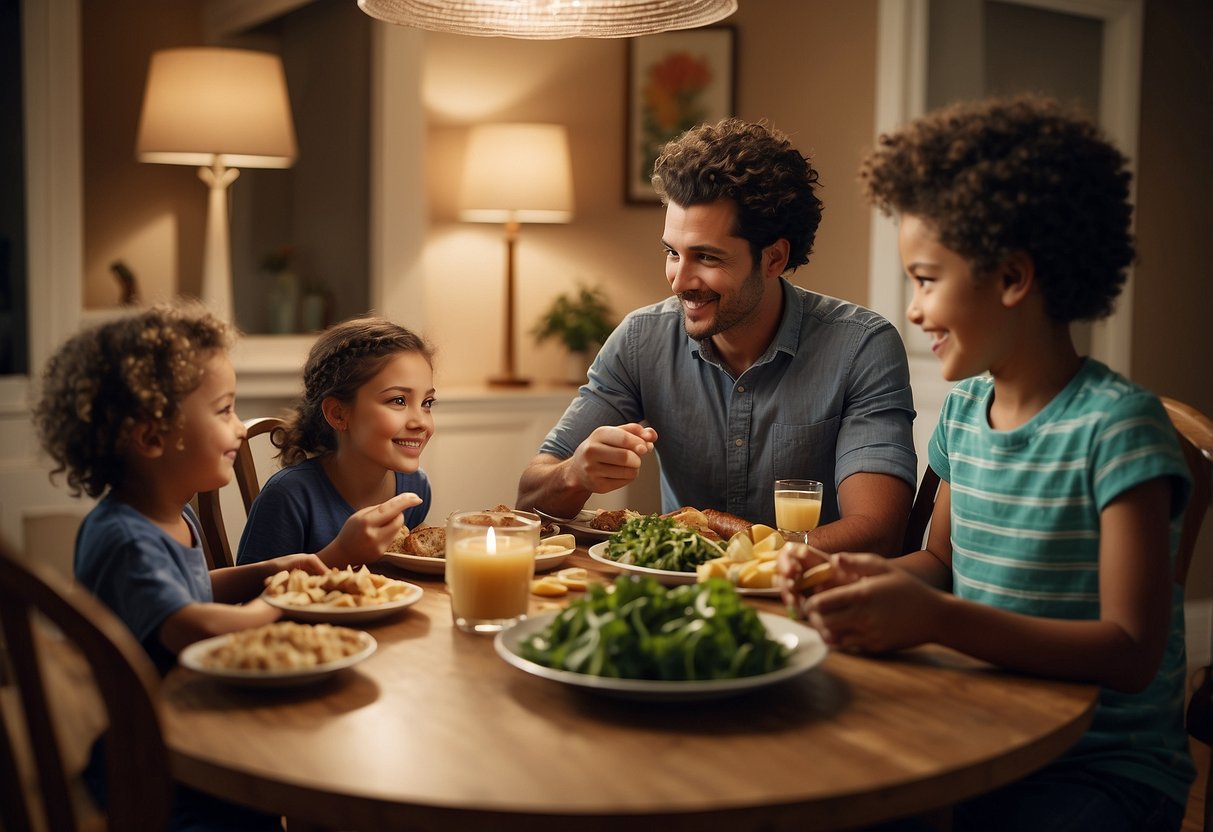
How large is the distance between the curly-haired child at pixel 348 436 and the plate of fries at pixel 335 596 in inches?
18.5

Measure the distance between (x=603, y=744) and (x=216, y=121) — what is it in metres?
2.95

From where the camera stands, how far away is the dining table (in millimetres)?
940

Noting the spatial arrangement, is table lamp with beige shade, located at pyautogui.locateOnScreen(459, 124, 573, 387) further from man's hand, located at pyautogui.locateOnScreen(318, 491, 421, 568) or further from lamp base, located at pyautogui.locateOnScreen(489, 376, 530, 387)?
man's hand, located at pyautogui.locateOnScreen(318, 491, 421, 568)

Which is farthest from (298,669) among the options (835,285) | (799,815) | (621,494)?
(835,285)

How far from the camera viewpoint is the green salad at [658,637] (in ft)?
3.70

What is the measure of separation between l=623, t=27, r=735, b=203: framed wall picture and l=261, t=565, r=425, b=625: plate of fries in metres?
3.43

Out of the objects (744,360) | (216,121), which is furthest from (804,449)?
(216,121)

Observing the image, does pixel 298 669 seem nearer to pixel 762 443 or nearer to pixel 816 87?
pixel 762 443

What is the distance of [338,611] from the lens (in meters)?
1.40

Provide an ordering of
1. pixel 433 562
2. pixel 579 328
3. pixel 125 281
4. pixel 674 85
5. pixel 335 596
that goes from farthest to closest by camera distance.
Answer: pixel 674 85
pixel 579 328
pixel 125 281
pixel 433 562
pixel 335 596

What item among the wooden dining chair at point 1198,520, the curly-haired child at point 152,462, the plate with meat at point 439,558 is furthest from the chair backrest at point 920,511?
the curly-haired child at point 152,462

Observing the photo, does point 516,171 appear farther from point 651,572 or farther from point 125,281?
point 651,572

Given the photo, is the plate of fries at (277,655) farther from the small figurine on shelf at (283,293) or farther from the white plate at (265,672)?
the small figurine on shelf at (283,293)

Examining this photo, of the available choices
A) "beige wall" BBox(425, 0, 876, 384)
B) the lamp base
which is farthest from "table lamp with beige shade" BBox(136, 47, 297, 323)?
the lamp base
